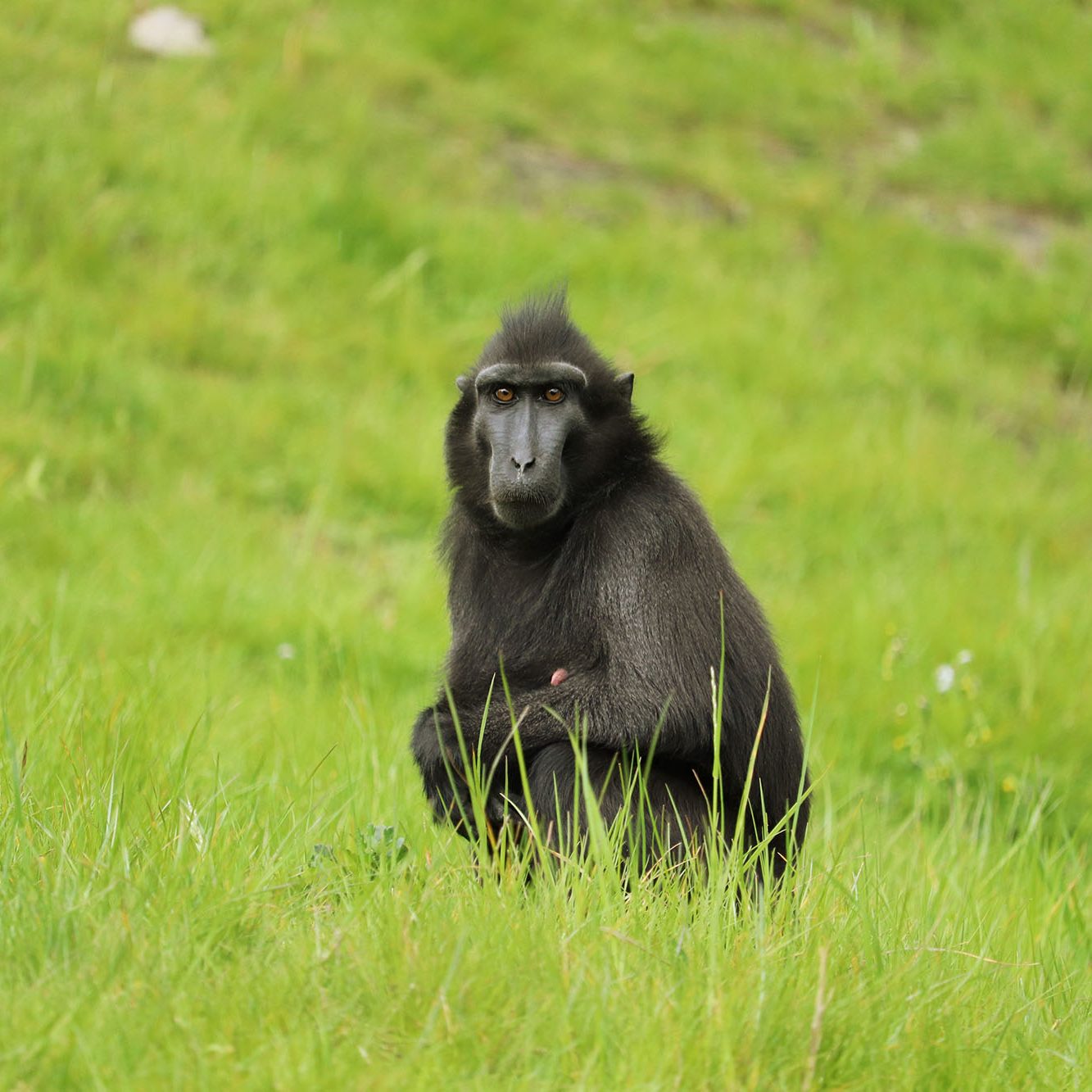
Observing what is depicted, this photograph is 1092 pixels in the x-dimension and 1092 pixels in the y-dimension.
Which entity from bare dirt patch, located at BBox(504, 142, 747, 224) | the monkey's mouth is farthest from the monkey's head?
bare dirt patch, located at BBox(504, 142, 747, 224)

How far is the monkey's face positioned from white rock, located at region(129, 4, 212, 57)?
7357 mm

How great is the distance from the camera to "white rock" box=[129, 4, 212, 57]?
10891 millimetres

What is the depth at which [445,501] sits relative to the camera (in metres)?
8.35

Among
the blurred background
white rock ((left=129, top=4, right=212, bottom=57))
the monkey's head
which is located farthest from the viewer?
white rock ((left=129, top=4, right=212, bottom=57))

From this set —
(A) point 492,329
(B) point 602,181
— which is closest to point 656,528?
(A) point 492,329

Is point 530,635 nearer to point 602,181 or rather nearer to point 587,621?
point 587,621

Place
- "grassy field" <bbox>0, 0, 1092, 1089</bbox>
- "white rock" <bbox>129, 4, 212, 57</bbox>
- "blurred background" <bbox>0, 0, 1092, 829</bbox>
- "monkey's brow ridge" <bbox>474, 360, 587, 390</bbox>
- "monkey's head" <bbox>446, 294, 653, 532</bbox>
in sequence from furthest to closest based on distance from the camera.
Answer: "white rock" <bbox>129, 4, 212, 57</bbox> < "blurred background" <bbox>0, 0, 1092, 829</bbox> < "monkey's brow ridge" <bbox>474, 360, 587, 390</bbox> < "monkey's head" <bbox>446, 294, 653, 532</bbox> < "grassy field" <bbox>0, 0, 1092, 1089</bbox>

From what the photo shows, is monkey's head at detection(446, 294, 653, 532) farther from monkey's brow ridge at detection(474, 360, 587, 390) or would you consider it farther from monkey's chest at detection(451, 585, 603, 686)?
monkey's chest at detection(451, 585, 603, 686)

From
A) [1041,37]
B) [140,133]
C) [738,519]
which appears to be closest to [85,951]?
[738,519]

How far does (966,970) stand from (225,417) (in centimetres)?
595

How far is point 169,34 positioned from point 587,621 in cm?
825

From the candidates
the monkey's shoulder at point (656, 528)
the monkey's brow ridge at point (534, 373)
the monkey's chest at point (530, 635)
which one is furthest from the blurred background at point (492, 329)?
the monkey's brow ridge at point (534, 373)

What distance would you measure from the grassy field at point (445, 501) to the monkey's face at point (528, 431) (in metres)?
0.87

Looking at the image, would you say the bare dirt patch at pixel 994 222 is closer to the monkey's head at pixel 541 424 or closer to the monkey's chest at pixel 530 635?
the monkey's head at pixel 541 424
